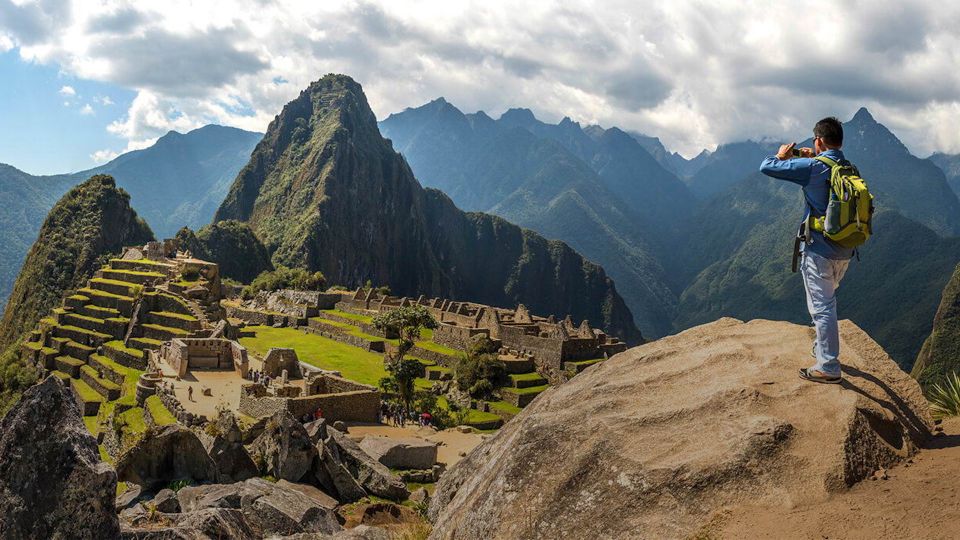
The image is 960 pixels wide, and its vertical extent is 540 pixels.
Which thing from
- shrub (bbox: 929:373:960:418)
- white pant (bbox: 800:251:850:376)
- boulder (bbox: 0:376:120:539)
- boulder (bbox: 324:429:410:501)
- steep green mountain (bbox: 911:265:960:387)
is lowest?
steep green mountain (bbox: 911:265:960:387)

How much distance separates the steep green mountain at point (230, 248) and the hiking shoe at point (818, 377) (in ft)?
389

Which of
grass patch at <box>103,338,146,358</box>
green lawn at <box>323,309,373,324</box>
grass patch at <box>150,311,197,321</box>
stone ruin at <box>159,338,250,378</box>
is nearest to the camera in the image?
stone ruin at <box>159,338,250,378</box>

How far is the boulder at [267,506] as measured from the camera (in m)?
9.64

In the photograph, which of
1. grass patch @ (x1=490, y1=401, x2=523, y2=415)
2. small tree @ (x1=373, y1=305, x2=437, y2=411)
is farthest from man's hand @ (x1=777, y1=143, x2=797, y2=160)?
grass patch @ (x1=490, y1=401, x2=523, y2=415)

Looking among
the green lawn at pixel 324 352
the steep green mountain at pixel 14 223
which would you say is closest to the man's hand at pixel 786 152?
the green lawn at pixel 324 352

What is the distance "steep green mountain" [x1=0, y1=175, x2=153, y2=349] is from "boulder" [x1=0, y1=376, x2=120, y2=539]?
8031cm

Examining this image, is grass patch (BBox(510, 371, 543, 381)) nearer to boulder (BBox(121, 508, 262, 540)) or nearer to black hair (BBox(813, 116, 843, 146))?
boulder (BBox(121, 508, 262, 540))

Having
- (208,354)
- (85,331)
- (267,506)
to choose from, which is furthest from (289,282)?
(267,506)

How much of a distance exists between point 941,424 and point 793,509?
290 centimetres

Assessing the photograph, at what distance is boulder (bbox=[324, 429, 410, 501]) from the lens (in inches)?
550

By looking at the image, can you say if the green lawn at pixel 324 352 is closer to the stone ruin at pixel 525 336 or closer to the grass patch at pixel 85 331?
the stone ruin at pixel 525 336

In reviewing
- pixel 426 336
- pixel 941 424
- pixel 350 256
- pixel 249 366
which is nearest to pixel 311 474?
pixel 941 424

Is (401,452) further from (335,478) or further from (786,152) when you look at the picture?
(786,152)

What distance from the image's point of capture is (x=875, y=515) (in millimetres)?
4766
